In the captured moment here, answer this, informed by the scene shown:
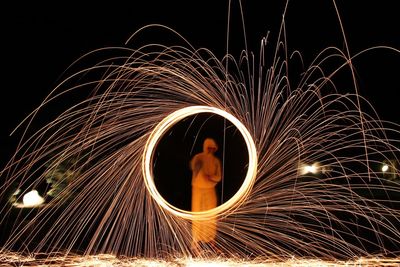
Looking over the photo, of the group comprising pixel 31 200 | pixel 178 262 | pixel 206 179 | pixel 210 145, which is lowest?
pixel 178 262

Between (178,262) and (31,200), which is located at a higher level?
(31,200)

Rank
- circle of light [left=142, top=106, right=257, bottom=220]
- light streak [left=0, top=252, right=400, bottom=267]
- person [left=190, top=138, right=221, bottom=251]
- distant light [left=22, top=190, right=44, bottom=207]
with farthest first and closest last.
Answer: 1. distant light [left=22, top=190, right=44, bottom=207]
2. person [left=190, top=138, right=221, bottom=251]
3. circle of light [left=142, top=106, right=257, bottom=220]
4. light streak [left=0, top=252, right=400, bottom=267]

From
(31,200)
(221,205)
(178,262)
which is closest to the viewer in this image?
(178,262)


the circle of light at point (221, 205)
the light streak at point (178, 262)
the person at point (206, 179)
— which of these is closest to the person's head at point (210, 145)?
the person at point (206, 179)

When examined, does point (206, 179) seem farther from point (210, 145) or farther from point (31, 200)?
point (31, 200)

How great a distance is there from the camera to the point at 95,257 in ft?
17.3

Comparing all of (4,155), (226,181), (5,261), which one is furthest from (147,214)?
(4,155)

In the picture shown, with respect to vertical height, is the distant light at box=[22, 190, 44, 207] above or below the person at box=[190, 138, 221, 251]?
below

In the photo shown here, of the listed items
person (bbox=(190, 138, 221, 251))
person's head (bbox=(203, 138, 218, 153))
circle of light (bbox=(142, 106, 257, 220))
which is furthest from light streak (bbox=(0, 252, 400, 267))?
person's head (bbox=(203, 138, 218, 153))

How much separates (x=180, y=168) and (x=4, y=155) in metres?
3.98

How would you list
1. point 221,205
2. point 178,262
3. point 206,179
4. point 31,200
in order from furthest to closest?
point 31,200 < point 206,179 < point 221,205 < point 178,262

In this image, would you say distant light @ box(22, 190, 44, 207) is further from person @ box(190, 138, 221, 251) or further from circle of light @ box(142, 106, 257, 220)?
circle of light @ box(142, 106, 257, 220)

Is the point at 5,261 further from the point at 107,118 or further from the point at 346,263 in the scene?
the point at 346,263

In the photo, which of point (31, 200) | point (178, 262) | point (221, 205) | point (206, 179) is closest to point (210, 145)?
point (206, 179)
